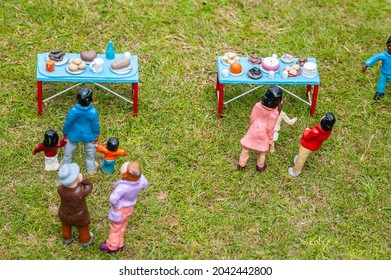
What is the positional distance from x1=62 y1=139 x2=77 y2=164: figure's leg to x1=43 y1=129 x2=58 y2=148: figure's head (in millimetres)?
210

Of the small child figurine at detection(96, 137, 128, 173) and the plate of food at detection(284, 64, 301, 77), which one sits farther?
the plate of food at detection(284, 64, 301, 77)

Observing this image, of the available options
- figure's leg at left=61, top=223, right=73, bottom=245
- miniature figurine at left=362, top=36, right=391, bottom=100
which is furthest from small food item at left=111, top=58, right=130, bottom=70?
miniature figurine at left=362, top=36, right=391, bottom=100

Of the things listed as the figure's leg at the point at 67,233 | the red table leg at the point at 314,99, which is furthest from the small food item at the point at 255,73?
the figure's leg at the point at 67,233

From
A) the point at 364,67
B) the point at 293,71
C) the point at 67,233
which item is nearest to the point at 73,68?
the point at 67,233

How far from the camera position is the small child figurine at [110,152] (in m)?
7.54

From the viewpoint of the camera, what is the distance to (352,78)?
9.33 m

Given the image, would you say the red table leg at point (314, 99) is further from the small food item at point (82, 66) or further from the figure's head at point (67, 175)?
the figure's head at point (67, 175)

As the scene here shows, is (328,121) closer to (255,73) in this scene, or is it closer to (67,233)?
(255,73)

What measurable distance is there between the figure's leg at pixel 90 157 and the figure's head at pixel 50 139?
0.35 m

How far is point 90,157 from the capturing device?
777 centimetres

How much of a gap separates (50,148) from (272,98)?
8.03ft

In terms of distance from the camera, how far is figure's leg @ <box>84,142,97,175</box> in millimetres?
7723

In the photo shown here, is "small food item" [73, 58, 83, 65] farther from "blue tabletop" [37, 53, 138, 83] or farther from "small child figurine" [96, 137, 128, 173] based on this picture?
"small child figurine" [96, 137, 128, 173]
